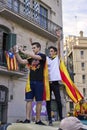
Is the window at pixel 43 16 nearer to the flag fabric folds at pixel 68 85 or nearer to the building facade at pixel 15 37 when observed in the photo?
the building facade at pixel 15 37

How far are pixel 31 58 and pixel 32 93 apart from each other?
2.12ft

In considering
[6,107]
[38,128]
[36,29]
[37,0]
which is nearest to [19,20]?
[36,29]

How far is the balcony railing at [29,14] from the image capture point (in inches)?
771

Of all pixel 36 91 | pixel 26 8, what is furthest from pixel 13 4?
pixel 36 91

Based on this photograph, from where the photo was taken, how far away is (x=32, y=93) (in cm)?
632

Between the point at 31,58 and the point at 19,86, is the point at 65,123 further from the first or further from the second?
the point at 19,86

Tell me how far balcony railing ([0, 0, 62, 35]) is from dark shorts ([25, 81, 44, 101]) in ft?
42.6

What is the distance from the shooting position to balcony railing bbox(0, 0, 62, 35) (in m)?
19.6

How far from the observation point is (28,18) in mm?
20891

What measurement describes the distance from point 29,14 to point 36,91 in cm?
1581

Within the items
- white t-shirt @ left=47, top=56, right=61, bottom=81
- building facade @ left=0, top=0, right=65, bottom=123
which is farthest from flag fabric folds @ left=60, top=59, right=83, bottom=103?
building facade @ left=0, top=0, right=65, bottom=123

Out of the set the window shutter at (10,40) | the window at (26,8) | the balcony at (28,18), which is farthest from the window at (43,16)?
the window shutter at (10,40)

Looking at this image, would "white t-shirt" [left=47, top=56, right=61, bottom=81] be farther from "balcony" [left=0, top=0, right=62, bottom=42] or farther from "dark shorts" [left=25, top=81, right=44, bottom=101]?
"balcony" [left=0, top=0, right=62, bottom=42]

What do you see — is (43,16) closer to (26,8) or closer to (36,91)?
(26,8)
